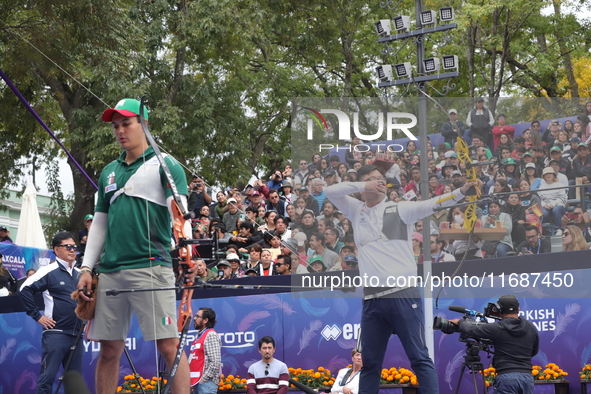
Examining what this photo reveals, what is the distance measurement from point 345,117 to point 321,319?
124 inches

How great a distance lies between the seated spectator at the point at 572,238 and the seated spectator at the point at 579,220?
36 mm

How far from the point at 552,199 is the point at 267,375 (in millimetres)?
3591

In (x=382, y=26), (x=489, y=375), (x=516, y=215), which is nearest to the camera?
(x=516, y=215)

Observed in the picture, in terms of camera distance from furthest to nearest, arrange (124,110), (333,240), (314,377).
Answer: (314,377), (333,240), (124,110)

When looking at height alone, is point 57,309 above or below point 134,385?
above

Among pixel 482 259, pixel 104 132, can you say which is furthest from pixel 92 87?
pixel 482 259

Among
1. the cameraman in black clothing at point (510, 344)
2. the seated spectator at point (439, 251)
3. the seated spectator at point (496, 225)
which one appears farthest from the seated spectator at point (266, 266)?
the seated spectator at point (496, 225)

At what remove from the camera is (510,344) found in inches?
287

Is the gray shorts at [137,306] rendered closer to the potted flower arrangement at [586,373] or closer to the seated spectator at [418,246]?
the seated spectator at [418,246]

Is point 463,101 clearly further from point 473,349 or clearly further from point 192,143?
point 192,143

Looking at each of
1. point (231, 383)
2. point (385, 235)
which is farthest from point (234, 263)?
point (385, 235)

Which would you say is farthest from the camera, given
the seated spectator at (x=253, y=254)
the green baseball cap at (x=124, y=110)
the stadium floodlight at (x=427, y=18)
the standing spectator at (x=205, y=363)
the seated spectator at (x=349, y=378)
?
the seated spectator at (x=253, y=254)

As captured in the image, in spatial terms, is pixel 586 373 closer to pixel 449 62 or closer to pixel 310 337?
pixel 310 337

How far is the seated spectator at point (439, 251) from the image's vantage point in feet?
22.4
